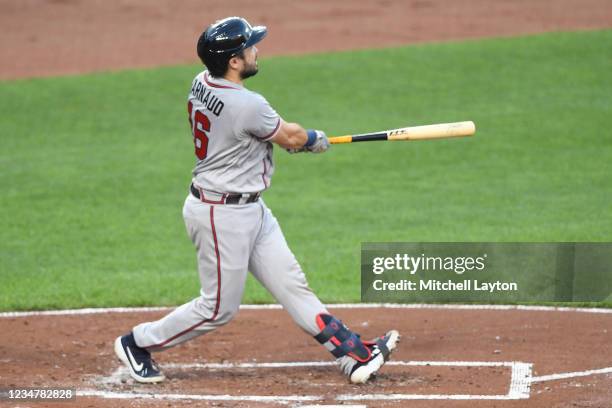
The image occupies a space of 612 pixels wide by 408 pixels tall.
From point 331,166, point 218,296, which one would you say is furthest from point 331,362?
point 331,166

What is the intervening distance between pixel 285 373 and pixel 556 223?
399 centimetres

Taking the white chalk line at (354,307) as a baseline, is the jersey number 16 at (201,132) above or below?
above

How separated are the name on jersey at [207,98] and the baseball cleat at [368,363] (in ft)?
4.82

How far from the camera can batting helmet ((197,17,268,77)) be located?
18.5 feet

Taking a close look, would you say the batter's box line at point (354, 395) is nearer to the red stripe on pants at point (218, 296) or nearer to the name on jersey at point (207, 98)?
the red stripe on pants at point (218, 296)

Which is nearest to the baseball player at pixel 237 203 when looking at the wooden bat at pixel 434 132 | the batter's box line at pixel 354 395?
the batter's box line at pixel 354 395

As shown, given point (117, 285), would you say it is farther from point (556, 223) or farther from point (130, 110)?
point (130, 110)

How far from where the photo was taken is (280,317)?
24.6 feet

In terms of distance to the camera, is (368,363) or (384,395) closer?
(384,395)

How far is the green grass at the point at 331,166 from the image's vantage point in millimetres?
8867

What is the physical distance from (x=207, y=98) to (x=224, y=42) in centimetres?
30

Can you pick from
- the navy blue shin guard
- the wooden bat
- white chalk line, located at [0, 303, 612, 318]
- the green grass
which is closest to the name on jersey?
the wooden bat

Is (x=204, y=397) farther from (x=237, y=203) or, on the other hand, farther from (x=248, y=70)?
(x=248, y=70)

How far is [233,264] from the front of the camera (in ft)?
18.9
